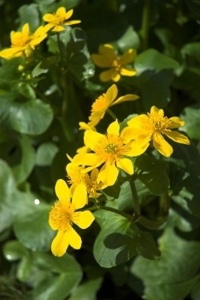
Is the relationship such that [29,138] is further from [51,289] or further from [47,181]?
[51,289]

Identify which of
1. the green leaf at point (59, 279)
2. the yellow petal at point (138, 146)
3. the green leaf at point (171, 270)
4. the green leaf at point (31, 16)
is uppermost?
the yellow petal at point (138, 146)

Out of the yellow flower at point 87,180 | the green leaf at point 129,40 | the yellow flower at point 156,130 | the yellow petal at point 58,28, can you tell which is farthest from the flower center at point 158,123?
the green leaf at point 129,40

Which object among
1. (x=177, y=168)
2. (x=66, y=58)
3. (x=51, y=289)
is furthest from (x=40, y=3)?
(x=51, y=289)

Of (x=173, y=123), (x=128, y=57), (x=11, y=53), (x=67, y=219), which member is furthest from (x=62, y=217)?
(x=128, y=57)

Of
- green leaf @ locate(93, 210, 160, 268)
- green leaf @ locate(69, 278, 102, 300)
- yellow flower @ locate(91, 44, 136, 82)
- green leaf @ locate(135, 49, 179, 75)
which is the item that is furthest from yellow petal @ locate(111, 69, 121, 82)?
green leaf @ locate(69, 278, 102, 300)

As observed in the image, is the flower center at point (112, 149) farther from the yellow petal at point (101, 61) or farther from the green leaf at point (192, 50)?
the green leaf at point (192, 50)

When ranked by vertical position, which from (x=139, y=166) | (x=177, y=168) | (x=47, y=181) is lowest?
(x=47, y=181)

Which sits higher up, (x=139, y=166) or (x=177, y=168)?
(x=139, y=166)
